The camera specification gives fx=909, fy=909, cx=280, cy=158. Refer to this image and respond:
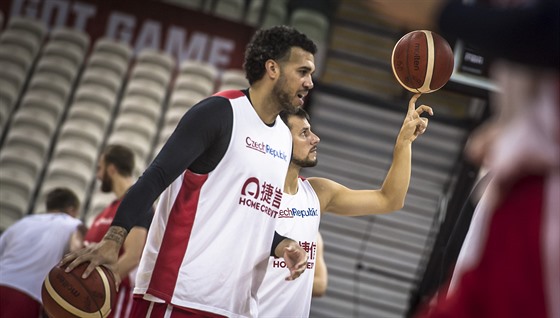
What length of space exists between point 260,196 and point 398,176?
95 centimetres

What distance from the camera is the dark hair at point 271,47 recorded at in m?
3.85

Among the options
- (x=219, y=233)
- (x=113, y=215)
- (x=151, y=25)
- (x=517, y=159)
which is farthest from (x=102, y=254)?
(x=151, y=25)

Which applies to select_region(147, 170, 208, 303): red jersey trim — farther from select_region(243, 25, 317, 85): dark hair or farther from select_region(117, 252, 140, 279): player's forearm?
select_region(117, 252, 140, 279): player's forearm

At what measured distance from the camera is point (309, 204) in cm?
439

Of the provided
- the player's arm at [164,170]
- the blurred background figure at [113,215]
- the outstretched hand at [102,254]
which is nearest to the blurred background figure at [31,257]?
the blurred background figure at [113,215]

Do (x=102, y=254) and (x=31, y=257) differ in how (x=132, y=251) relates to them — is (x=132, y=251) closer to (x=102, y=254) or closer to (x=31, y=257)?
(x=31, y=257)

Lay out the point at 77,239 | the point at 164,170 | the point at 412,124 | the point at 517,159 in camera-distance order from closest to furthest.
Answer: the point at 517,159 → the point at 164,170 → the point at 412,124 → the point at 77,239

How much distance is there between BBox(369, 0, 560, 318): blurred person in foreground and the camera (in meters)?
1.45

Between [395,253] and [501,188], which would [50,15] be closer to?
[395,253]

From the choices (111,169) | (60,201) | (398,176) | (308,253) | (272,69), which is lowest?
(60,201)

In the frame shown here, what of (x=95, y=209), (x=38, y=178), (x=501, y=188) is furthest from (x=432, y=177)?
(x=501, y=188)

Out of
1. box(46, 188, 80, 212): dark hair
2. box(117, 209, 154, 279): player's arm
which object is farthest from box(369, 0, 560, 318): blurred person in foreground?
box(46, 188, 80, 212): dark hair

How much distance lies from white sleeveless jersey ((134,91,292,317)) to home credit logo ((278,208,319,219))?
72 cm

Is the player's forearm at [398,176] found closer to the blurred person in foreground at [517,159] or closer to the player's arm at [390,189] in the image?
the player's arm at [390,189]
